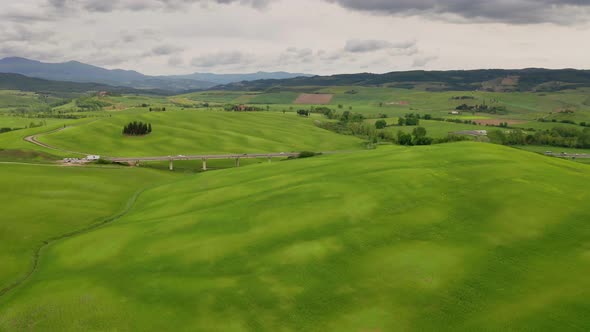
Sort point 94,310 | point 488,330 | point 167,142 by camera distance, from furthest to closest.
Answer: point 167,142
point 94,310
point 488,330

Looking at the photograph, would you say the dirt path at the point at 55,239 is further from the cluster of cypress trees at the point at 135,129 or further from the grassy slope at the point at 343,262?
the cluster of cypress trees at the point at 135,129

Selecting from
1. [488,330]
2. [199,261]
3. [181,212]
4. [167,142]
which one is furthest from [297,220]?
[167,142]

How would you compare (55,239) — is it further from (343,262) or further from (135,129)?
(135,129)

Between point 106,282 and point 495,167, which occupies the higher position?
point 495,167

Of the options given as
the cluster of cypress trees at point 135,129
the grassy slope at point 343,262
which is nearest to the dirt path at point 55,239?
the grassy slope at point 343,262

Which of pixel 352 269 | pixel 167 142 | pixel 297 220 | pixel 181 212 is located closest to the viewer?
pixel 352 269

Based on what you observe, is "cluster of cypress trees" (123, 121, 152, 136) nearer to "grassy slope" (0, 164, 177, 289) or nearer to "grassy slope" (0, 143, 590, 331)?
"grassy slope" (0, 164, 177, 289)

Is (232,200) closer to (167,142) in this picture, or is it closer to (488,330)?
(488,330)
